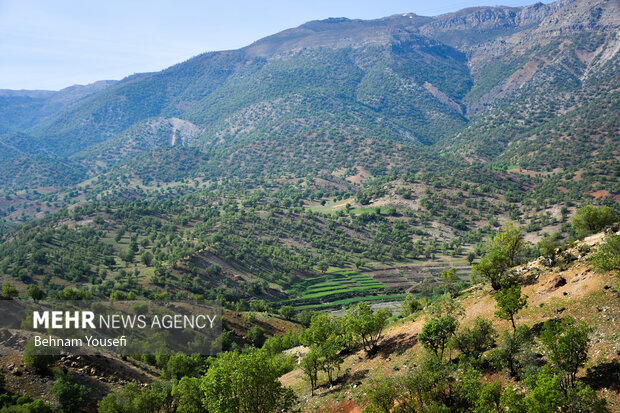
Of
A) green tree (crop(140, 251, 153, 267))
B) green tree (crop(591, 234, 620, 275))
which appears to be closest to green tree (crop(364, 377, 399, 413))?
green tree (crop(591, 234, 620, 275))

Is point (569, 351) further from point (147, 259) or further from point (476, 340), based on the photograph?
point (147, 259)

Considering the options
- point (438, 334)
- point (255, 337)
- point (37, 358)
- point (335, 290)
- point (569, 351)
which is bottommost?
point (335, 290)

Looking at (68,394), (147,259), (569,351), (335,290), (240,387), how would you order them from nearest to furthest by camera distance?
(569,351)
(240,387)
(68,394)
(147,259)
(335,290)

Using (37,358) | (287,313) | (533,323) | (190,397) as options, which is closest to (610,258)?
(533,323)

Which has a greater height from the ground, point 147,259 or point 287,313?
point 147,259

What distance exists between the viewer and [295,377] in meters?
51.4

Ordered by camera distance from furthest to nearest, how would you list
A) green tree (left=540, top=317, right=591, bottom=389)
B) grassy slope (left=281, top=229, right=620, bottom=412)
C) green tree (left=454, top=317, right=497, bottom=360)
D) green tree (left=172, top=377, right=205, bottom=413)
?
green tree (left=172, top=377, right=205, bottom=413)
green tree (left=454, top=317, right=497, bottom=360)
grassy slope (left=281, top=229, right=620, bottom=412)
green tree (left=540, top=317, right=591, bottom=389)

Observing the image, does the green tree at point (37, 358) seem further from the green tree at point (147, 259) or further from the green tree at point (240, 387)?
the green tree at point (147, 259)

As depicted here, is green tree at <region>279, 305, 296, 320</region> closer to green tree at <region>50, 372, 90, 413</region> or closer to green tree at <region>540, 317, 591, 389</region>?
green tree at <region>50, 372, 90, 413</region>

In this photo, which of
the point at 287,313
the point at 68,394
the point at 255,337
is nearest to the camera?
the point at 68,394

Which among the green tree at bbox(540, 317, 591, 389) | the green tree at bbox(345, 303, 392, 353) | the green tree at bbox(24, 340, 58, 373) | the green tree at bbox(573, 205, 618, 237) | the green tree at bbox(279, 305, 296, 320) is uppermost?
the green tree at bbox(573, 205, 618, 237)

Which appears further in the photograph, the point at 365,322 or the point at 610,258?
the point at 365,322

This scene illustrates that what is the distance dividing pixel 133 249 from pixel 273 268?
55.5 m

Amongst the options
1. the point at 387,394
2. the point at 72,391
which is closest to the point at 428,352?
the point at 387,394
